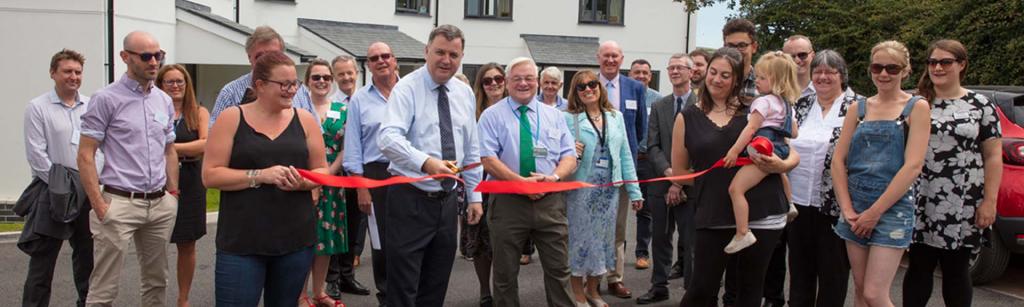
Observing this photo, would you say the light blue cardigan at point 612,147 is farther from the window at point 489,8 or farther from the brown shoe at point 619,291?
the window at point 489,8

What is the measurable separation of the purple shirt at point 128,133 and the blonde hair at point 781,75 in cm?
354

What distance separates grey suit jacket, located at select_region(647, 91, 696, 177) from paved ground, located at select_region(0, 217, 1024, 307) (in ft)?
3.50

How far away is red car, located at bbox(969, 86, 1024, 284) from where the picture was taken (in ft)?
21.4

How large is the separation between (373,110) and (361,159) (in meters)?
0.35

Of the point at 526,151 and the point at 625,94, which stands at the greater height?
the point at 625,94

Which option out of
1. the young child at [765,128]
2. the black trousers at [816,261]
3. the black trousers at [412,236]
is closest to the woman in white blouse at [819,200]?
the black trousers at [816,261]

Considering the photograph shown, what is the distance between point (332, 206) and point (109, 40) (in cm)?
673

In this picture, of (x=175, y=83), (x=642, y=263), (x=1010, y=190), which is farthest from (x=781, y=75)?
(x=175, y=83)

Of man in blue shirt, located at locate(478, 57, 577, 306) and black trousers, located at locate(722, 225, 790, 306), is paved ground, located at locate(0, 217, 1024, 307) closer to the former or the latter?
black trousers, located at locate(722, 225, 790, 306)

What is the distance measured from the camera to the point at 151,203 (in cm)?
511

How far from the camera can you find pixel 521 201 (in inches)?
213

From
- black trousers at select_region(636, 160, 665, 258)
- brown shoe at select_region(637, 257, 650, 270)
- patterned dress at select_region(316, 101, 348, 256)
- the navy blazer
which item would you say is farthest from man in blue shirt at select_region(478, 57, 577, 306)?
brown shoe at select_region(637, 257, 650, 270)

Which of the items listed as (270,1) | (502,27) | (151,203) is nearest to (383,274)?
(151,203)

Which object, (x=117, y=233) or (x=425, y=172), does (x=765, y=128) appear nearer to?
(x=425, y=172)
